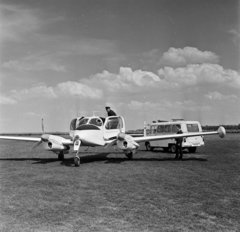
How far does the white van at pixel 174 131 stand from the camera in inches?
744

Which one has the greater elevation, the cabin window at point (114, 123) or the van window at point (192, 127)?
the cabin window at point (114, 123)

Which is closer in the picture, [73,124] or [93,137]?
[93,137]

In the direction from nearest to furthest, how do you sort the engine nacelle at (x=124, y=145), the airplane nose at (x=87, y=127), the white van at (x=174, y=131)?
the airplane nose at (x=87, y=127), the engine nacelle at (x=124, y=145), the white van at (x=174, y=131)

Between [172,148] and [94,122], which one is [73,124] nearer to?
[94,122]

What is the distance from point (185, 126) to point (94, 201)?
1389 cm

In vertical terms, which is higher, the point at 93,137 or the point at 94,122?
the point at 94,122

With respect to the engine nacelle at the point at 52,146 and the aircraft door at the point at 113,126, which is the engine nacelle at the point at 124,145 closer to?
the aircraft door at the point at 113,126

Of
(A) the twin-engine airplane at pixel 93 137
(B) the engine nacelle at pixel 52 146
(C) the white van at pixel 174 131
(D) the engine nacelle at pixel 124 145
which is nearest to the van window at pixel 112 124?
(A) the twin-engine airplane at pixel 93 137

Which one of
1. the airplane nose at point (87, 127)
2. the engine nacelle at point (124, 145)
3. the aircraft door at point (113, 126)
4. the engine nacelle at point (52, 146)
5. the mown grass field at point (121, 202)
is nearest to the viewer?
the mown grass field at point (121, 202)

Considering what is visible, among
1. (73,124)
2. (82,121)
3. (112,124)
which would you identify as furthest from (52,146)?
(112,124)

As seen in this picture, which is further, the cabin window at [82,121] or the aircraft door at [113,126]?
the aircraft door at [113,126]

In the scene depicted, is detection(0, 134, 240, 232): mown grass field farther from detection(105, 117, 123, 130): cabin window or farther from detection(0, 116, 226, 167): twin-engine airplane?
detection(105, 117, 123, 130): cabin window

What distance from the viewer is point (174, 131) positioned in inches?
800

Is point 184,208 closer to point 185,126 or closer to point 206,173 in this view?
point 206,173
